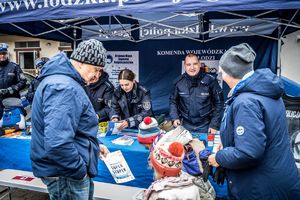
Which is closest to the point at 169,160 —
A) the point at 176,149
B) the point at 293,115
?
the point at 176,149

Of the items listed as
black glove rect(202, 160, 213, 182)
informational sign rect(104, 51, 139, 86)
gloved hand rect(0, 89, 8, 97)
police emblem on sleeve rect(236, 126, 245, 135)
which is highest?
informational sign rect(104, 51, 139, 86)

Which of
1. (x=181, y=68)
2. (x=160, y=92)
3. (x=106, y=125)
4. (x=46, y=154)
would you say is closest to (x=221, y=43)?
(x=181, y=68)

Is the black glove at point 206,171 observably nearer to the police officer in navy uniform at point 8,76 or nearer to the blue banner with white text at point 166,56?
the blue banner with white text at point 166,56

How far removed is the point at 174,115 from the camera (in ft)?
11.8

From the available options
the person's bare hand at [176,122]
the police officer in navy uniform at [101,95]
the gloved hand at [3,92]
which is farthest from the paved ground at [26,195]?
the person's bare hand at [176,122]

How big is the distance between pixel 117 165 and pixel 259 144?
1.49 metres

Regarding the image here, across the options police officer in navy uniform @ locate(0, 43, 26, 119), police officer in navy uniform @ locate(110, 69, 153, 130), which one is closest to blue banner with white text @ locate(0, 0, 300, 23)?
police officer in navy uniform @ locate(110, 69, 153, 130)

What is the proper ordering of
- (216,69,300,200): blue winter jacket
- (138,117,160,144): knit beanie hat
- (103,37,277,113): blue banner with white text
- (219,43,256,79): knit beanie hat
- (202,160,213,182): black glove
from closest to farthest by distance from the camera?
(216,69,300,200): blue winter jacket, (219,43,256,79): knit beanie hat, (202,160,213,182): black glove, (138,117,160,144): knit beanie hat, (103,37,277,113): blue banner with white text

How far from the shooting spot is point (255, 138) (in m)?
1.55

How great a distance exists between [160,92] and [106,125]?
1715 millimetres

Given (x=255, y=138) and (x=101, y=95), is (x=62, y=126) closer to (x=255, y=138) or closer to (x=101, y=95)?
(x=255, y=138)

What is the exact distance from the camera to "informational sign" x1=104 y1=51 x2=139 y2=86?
198 inches

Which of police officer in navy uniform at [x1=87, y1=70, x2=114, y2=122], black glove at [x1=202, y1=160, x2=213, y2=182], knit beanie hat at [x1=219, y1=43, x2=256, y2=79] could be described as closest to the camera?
knit beanie hat at [x1=219, y1=43, x2=256, y2=79]

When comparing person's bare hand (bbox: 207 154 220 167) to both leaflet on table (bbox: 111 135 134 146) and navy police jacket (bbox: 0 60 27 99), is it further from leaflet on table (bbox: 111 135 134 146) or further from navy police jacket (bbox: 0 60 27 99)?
navy police jacket (bbox: 0 60 27 99)
